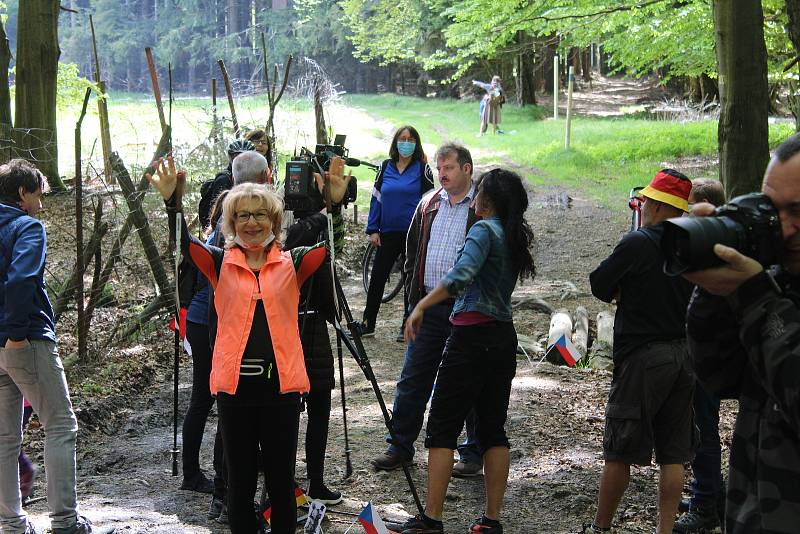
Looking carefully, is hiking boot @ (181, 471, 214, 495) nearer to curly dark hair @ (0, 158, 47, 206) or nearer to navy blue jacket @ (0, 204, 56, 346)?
navy blue jacket @ (0, 204, 56, 346)

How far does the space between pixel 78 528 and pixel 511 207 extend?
265 cm

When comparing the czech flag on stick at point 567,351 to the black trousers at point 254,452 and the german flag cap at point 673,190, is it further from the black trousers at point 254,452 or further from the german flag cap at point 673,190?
the black trousers at point 254,452

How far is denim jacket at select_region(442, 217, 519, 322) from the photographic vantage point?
4248 millimetres

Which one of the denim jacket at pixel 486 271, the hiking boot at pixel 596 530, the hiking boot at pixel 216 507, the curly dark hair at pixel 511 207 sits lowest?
the hiking boot at pixel 216 507

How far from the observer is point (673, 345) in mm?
4113

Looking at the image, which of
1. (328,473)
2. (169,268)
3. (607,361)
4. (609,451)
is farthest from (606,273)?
(169,268)

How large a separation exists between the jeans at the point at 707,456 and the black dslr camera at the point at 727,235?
274 cm

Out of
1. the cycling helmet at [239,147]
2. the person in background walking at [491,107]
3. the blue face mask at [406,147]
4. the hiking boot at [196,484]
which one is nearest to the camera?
the hiking boot at [196,484]

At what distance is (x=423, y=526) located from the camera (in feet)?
14.8

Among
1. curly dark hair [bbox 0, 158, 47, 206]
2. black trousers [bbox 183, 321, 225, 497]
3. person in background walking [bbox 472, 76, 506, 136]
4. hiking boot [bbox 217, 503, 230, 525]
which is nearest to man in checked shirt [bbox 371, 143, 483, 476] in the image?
hiking boot [bbox 217, 503, 230, 525]

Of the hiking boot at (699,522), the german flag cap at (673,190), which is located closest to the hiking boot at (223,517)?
the hiking boot at (699,522)

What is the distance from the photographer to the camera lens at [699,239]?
2.06m

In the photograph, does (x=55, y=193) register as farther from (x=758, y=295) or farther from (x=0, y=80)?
(x=758, y=295)

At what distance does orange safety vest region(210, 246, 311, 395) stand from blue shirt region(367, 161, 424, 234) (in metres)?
4.53
